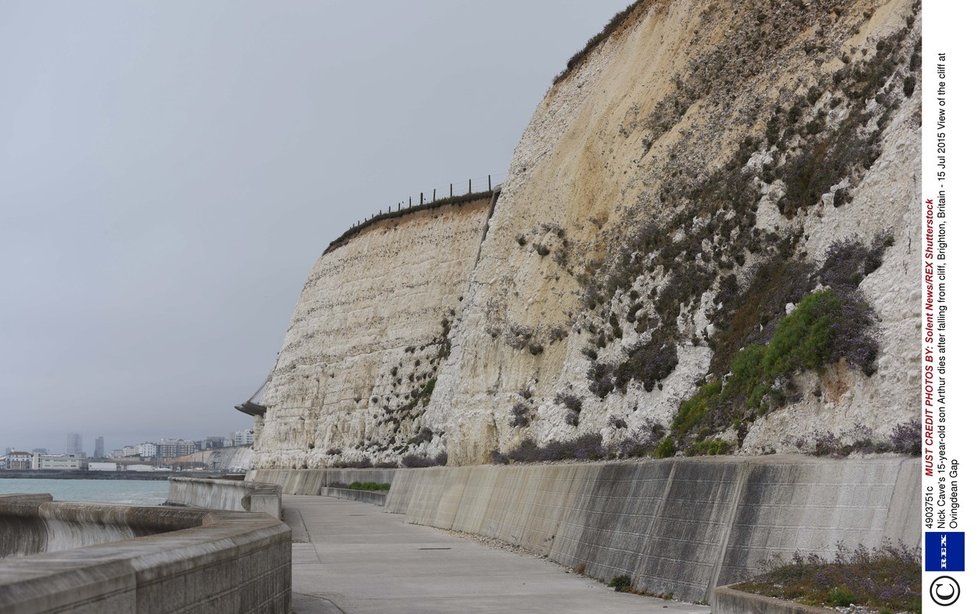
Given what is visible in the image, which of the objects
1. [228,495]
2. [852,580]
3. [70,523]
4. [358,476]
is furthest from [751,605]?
[358,476]

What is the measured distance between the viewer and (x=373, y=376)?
66625 mm

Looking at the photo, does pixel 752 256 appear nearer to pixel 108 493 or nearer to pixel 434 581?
pixel 434 581

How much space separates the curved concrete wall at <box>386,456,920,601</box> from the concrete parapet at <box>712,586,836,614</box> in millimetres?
1213

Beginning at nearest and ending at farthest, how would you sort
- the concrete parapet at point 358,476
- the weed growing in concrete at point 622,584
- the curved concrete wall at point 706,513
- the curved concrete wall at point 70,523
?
the curved concrete wall at point 706,513 → the curved concrete wall at point 70,523 → the weed growing in concrete at point 622,584 → the concrete parapet at point 358,476

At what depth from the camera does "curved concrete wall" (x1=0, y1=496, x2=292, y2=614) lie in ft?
17.0

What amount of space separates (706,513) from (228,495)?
897 inches

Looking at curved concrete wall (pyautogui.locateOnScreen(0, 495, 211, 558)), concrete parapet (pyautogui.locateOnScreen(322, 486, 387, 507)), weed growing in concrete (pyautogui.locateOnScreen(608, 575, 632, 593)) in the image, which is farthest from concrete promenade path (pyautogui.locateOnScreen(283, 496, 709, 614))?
concrete parapet (pyautogui.locateOnScreen(322, 486, 387, 507))

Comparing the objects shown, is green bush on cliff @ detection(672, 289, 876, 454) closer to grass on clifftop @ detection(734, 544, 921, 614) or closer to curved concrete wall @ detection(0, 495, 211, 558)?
grass on clifftop @ detection(734, 544, 921, 614)

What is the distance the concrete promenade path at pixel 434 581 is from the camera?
13.0 meters

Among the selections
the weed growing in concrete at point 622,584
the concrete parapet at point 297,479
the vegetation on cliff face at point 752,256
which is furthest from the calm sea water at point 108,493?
the weed growing in concrete at point 622,584

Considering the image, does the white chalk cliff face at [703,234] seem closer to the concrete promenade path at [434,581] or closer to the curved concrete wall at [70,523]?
the concrete promenade path at [434,581]

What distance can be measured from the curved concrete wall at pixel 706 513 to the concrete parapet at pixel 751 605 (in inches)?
47.7
